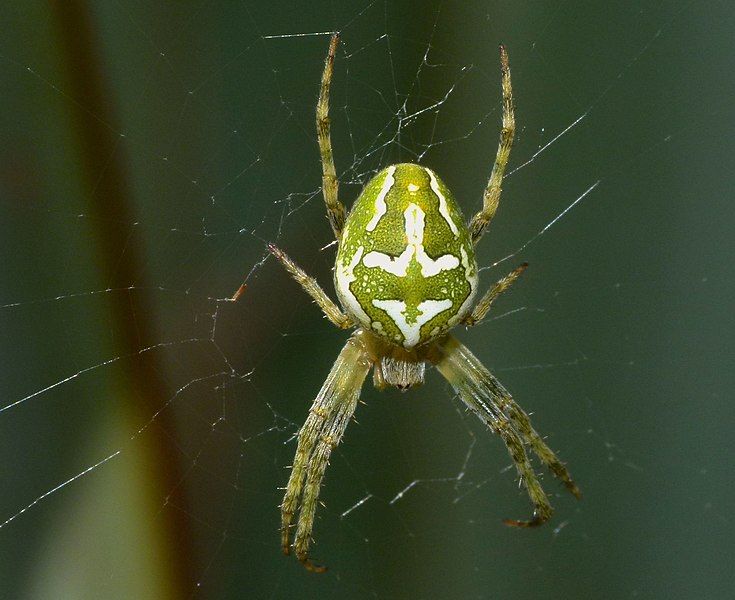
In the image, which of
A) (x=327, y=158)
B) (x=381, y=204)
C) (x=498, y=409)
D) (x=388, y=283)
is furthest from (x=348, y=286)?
(x=498, y=409)

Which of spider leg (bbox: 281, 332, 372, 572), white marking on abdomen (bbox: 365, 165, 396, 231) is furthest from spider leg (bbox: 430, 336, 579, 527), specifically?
white marking on abdomen (bbox: 365, 165, 396, 231)

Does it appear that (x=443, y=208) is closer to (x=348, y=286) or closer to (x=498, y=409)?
(x=348, y=286)

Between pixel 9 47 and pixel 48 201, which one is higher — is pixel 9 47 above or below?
above

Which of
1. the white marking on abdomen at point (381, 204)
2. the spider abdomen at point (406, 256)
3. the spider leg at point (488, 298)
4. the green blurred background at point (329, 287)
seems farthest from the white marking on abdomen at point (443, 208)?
the green blurred background at point (329, 287)

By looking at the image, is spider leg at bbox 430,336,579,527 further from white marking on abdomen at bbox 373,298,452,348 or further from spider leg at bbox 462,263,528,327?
white marking on abdomen at bbox 373,298,452,348

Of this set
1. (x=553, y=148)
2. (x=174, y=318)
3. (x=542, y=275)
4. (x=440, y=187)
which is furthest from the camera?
(x=542, y=275)

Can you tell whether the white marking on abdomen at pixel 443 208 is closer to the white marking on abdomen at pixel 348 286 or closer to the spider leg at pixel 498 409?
the white marking on abdomen at pixel 348 286

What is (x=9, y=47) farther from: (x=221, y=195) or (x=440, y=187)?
(x=440, y=187)

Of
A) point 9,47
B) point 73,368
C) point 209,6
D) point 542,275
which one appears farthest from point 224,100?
point 542,275
